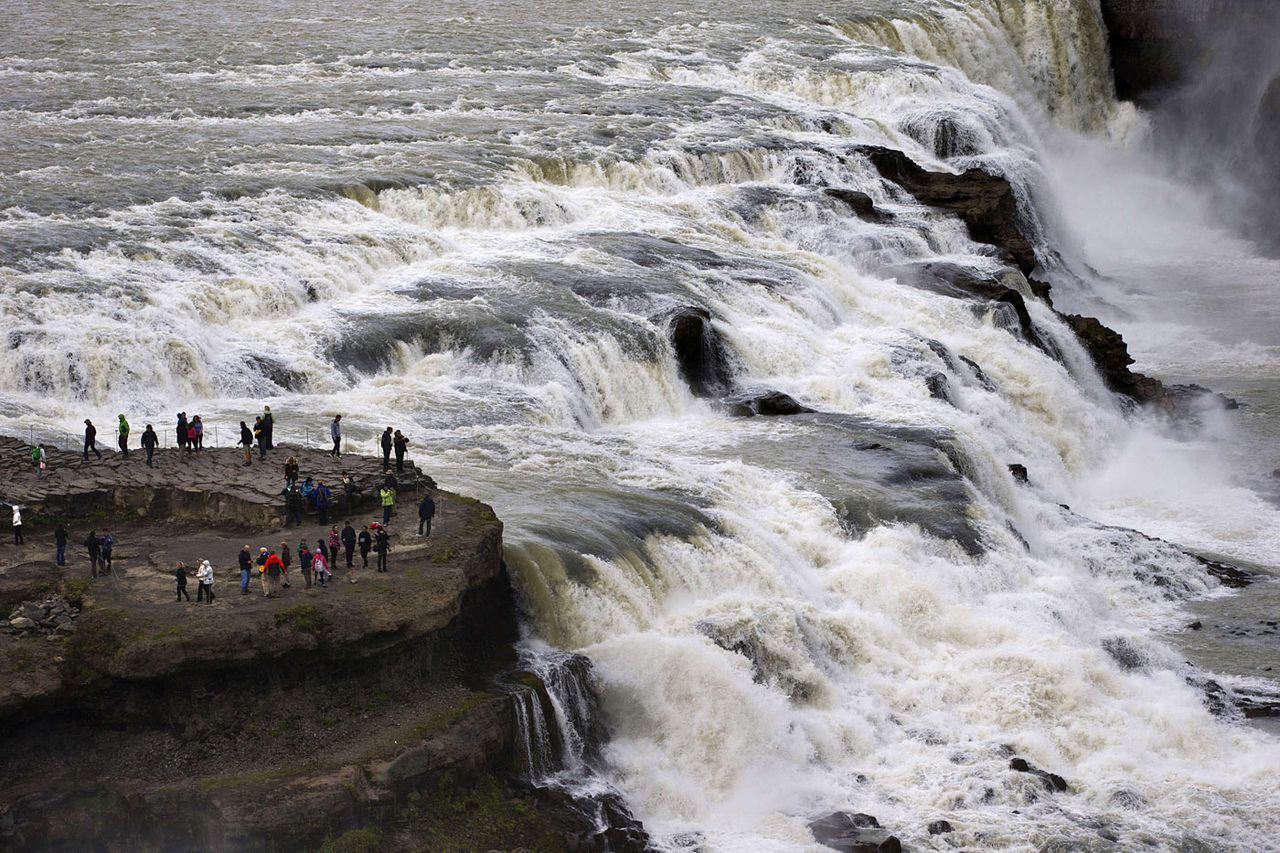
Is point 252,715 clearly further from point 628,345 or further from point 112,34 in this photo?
point 112,34

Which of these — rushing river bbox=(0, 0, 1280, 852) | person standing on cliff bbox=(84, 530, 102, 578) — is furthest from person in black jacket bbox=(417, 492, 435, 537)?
person standing on cliff bbox=(84, 530, 102, 578)

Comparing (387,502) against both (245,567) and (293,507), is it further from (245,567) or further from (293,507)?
(245,567)

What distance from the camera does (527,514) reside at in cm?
2888

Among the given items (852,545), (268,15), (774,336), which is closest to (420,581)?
(852,545)

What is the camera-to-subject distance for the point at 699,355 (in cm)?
3897

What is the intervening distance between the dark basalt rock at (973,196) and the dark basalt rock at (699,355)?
50.3 ft

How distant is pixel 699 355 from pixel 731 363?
0.99m

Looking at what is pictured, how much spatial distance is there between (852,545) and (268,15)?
156ft

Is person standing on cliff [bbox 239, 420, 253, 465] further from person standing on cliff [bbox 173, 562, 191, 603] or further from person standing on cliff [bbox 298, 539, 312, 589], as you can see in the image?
person standing on cliff [bbox 173, 562, 191, 603]

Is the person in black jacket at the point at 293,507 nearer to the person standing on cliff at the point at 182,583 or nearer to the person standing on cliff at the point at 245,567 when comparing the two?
the person standing on cliff at the point at 245,567

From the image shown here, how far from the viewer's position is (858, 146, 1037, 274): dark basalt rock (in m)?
52.2

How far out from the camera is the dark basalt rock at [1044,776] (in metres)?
25.4

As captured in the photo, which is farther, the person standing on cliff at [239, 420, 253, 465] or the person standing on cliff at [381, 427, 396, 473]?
the person standing on cliff at [239, 420, 253, 465]

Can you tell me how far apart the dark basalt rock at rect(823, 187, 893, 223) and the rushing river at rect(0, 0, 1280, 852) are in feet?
2.74
